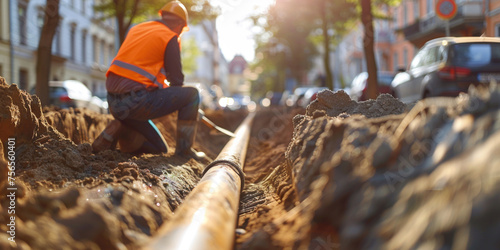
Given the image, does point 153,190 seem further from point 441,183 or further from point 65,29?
point 65,29

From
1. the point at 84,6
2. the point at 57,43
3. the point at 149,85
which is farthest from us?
the point at 84,6

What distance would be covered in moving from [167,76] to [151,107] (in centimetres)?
39

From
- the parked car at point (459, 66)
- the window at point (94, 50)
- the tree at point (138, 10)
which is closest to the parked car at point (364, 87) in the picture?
the parked car at point (459, 66)

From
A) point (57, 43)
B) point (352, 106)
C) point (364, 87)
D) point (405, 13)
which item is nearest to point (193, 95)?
point (352, 106)

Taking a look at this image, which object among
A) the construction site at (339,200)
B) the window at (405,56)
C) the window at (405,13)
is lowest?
the window at (405,56)

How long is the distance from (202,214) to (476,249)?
46.8 inches

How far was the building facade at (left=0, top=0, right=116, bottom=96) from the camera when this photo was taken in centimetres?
2394

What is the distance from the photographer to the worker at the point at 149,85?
5195 mm

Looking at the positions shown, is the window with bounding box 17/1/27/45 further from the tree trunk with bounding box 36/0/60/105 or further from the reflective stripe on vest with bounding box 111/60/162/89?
the reflective stripe on vest with bounding box 111/60/162/89

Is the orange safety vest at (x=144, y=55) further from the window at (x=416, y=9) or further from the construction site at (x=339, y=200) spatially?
the window at (x=416, y=9)

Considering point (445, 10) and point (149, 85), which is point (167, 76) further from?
point (445, 10)

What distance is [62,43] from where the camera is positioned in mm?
31453

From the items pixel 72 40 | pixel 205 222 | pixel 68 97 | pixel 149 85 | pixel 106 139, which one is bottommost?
pixel 68 97

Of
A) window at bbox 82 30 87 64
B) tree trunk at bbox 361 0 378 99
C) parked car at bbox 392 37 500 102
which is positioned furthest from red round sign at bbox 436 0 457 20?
window at bbox 82 30 87 64
